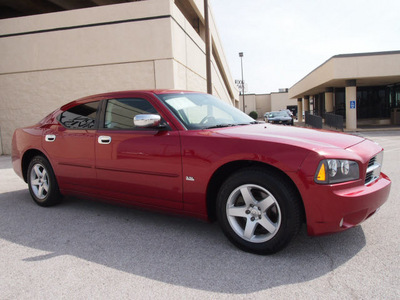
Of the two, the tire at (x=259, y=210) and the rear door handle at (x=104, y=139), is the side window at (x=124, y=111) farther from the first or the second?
the tire at (x=259, y=210)

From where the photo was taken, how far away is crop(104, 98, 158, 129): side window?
3.68 metres

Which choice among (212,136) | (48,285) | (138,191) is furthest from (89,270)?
(212,136)

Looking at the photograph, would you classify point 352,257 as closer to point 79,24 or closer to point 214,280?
point 214,280

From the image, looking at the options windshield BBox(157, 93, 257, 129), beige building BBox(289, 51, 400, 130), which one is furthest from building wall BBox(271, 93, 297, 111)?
windshield BBox(157, 93, 257, 129)

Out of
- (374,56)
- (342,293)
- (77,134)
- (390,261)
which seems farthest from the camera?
(374,56)

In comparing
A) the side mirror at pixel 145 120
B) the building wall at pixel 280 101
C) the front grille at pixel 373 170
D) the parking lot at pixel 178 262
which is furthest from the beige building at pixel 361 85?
the building wall at pixel 280 101

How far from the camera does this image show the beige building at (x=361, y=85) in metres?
19.7

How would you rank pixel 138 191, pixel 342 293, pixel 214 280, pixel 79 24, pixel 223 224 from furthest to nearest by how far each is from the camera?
pixel 79 24 → pixel 138 191 → pixel 223 224 → pixel 214 280 → pixel 342 293

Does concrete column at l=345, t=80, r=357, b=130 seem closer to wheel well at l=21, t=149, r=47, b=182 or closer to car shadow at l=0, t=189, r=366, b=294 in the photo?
car shadow at l=0, t=189, r=366, b=294

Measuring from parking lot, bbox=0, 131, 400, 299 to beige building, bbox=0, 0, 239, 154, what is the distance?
30.1 feet

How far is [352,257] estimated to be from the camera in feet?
9.18

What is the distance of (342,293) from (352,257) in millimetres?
624

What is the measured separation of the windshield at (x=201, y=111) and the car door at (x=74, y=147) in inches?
42.7

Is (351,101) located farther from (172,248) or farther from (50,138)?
(172,248)
